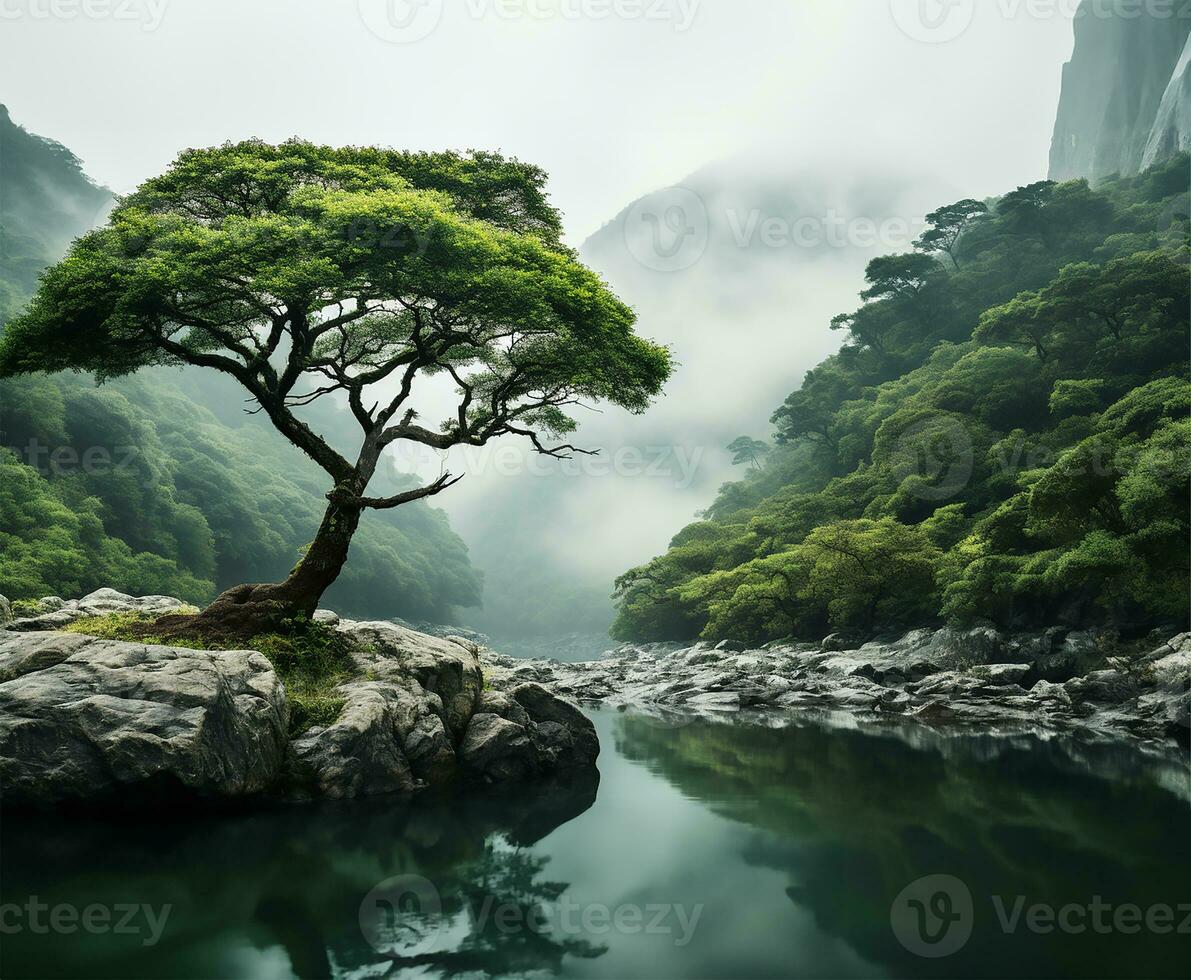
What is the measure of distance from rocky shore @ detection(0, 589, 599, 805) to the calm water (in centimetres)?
60

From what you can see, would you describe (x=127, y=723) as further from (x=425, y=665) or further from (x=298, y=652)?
(x=425, y=665)

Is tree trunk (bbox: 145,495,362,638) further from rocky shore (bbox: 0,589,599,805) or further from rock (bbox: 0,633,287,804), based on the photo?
rock (bbox: 0,633,287,804)

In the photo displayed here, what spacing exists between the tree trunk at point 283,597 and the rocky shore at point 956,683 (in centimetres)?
512

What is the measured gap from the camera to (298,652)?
1291 centimetres

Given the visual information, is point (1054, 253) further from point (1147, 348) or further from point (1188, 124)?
point (1147, 348)

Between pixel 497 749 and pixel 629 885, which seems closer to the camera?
pixel 629 885

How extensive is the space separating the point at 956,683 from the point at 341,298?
897 inches

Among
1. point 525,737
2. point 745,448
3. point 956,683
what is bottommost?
point 525,737

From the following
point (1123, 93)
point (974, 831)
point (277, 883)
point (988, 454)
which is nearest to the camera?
point (277, 883)

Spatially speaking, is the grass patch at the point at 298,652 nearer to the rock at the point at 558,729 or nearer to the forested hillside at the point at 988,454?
the rock at the point at 558,729

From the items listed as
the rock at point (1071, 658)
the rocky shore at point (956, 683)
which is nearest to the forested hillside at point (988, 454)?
the rock at point (1071, 658)

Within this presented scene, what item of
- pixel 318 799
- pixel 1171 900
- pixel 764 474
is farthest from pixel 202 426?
pixel 1171 900

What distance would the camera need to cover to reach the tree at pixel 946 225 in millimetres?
86125

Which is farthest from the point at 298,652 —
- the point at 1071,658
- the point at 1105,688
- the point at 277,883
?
the point at 1071,658
